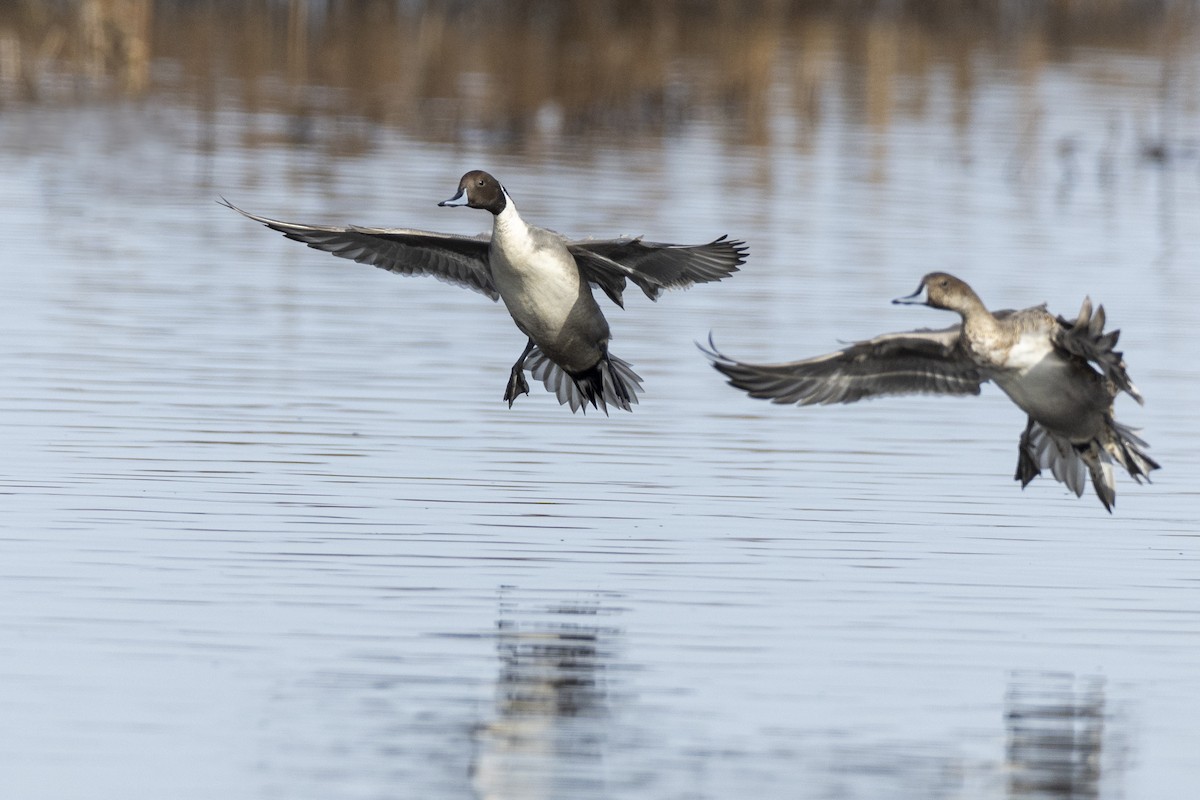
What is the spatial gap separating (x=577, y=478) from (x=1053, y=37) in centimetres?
3336

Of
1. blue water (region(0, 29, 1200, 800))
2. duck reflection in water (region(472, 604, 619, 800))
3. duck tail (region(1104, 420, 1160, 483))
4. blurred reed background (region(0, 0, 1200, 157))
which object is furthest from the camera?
blurred reed background (region(0, 0, 1200, 157))

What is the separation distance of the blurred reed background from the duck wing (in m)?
17.4

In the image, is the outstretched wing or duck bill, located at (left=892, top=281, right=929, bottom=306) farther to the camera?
the outstretched wing

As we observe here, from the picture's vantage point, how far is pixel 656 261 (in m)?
11.1

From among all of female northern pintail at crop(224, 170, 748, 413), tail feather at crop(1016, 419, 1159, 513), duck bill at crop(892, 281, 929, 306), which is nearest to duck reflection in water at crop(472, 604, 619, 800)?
duck bill at crop(892, 281, 929, 306)

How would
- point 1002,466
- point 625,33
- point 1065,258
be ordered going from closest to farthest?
1. point 1002,466
2. point 1065,258
3. point 625,33

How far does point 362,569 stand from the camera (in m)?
9.66

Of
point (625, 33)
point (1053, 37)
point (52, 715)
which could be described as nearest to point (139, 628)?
point (52, 715)

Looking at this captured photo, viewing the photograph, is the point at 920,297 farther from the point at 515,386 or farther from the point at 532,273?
the point at 515,386

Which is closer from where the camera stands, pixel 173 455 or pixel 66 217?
pixel 173 455

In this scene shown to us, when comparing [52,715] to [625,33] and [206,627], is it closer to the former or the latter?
[206,627]

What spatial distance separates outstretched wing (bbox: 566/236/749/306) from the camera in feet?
35.1

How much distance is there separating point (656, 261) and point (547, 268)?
0.62 metres

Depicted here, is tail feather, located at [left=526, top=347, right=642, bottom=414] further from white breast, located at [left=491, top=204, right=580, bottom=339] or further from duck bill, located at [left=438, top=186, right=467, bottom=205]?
duck bill, located at [left=438, top=186, right=467, bottom=205]
